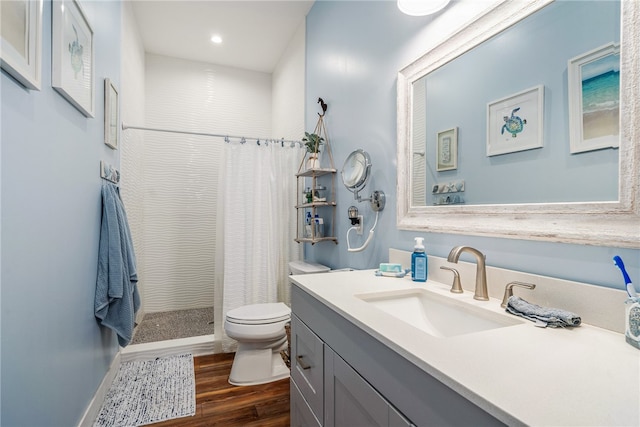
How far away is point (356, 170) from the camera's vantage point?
181 cm

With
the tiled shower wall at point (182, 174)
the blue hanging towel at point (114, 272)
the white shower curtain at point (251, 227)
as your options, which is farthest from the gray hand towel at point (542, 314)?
the tiled shower wall at point (182, 174)

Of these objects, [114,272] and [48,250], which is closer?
[48,250]

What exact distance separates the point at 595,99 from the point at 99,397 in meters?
2.45

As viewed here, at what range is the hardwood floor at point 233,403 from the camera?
5.21 feet

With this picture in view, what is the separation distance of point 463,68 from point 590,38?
1.36ft

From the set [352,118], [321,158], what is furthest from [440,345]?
[321,158]

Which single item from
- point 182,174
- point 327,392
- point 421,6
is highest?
point 421,6

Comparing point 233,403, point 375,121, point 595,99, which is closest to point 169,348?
point 233,403

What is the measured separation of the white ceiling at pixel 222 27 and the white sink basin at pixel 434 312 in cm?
247

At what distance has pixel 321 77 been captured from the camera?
235 centimetres

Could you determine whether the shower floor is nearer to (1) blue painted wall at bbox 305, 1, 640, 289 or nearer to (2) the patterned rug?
(2) the patterned rug

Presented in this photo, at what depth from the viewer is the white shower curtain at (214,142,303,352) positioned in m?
2.40

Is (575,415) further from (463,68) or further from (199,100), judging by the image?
(199,100)

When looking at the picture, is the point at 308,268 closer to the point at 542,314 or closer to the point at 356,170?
the point at 356,170
